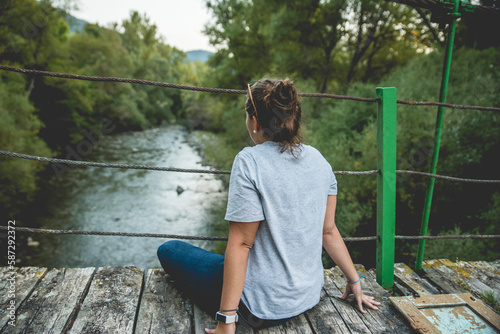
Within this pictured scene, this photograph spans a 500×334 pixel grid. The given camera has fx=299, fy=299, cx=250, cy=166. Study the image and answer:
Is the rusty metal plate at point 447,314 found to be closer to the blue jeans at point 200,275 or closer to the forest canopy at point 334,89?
the blue jeans at point 200,275

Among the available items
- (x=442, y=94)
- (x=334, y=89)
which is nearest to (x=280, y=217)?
(x=442, y=94)

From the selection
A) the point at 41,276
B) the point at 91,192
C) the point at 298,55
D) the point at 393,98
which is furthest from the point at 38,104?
the point at 393,98

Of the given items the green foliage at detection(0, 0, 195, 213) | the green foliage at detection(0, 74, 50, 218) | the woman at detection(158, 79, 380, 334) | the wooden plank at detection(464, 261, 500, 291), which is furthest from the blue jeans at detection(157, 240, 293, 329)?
the green foliage at detection(0, 0, 195, 213)

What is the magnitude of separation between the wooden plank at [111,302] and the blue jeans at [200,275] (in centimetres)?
22

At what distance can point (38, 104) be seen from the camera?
41.5 ft

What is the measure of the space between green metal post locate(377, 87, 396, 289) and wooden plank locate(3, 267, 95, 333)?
160 cm

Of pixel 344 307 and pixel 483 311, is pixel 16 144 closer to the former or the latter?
pixel 344 307

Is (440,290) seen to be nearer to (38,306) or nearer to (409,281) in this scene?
(409,281)

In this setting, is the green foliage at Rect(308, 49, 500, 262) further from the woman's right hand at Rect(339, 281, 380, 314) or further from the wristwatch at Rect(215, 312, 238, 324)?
the wristwatch at Rect(215, 312, 238, 324)

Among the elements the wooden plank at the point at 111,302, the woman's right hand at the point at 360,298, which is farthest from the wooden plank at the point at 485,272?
the wooden plank at the point at 111,302

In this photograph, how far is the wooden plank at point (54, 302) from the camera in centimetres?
127

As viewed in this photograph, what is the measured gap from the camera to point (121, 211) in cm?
875

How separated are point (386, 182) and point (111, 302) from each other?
5.07ft

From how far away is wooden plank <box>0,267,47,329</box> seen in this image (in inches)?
53.3
